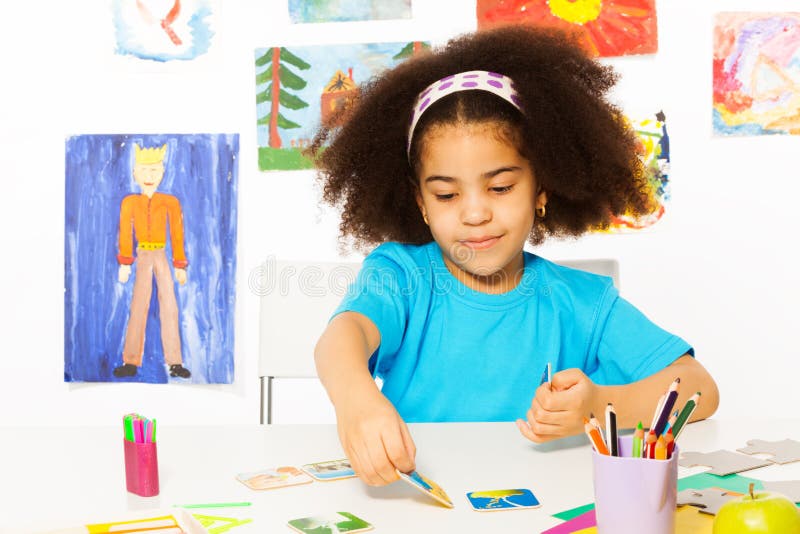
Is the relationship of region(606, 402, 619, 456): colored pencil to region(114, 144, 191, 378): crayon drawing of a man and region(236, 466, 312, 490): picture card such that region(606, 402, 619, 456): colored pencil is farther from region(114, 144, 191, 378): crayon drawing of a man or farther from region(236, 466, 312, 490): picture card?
region(114, 144, 191, 378): crayon drawing of a man

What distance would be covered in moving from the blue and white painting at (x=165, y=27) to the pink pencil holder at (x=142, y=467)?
5.17 feet

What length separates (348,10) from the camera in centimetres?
204

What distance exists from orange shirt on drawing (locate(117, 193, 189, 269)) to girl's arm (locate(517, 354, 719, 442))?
1412 mm

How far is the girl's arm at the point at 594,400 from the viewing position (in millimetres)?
829

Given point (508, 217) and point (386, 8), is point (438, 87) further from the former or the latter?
point (386, 8)

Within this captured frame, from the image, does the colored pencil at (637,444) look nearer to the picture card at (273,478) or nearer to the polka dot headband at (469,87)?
the picture card at (273,478)

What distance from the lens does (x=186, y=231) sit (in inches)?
82.2

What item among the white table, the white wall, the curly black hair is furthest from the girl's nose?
the white wall

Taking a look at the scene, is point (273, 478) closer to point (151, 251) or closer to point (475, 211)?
point (475, 211)

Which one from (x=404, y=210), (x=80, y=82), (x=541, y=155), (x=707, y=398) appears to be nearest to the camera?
(x=707, y=398)

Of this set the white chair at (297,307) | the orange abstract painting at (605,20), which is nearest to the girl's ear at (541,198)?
the white chair at (297,307)

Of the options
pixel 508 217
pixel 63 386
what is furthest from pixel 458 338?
pixel 63 386

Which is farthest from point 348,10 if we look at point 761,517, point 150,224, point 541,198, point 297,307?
point 761,517

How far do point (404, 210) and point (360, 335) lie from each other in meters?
0.36
